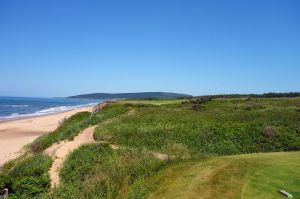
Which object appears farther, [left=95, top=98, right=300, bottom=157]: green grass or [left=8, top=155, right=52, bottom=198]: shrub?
[left=95, top=98, right=300, bottom=157]: green grass

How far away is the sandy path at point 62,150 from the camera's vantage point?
1953 centimetres

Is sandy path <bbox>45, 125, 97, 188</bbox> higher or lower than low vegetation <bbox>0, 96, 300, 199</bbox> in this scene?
lower

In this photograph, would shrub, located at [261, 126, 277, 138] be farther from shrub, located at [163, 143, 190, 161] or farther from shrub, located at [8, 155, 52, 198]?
shrub, located at [8, 155, 52, 198]

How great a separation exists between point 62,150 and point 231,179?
49.1 feet

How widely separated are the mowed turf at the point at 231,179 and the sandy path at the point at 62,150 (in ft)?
21.3

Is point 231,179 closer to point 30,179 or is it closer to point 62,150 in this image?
point 30,179

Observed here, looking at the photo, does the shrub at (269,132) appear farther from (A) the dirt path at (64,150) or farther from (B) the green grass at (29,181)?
(B) the green grass at (29,181)

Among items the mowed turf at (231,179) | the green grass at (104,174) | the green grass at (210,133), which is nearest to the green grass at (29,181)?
the green grass at (104,174)

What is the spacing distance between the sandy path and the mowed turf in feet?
21.3

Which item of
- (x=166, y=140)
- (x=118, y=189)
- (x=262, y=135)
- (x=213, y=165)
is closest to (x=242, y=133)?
(x=262, y=135)

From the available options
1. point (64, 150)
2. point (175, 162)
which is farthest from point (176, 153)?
point (64, 150)

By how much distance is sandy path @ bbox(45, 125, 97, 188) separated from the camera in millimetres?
19531

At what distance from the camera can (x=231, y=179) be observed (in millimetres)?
12883

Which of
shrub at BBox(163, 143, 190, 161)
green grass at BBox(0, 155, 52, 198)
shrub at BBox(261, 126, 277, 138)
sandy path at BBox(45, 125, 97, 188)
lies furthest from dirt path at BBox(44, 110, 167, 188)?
shrub at BBox(261, 126, 277, 138)
